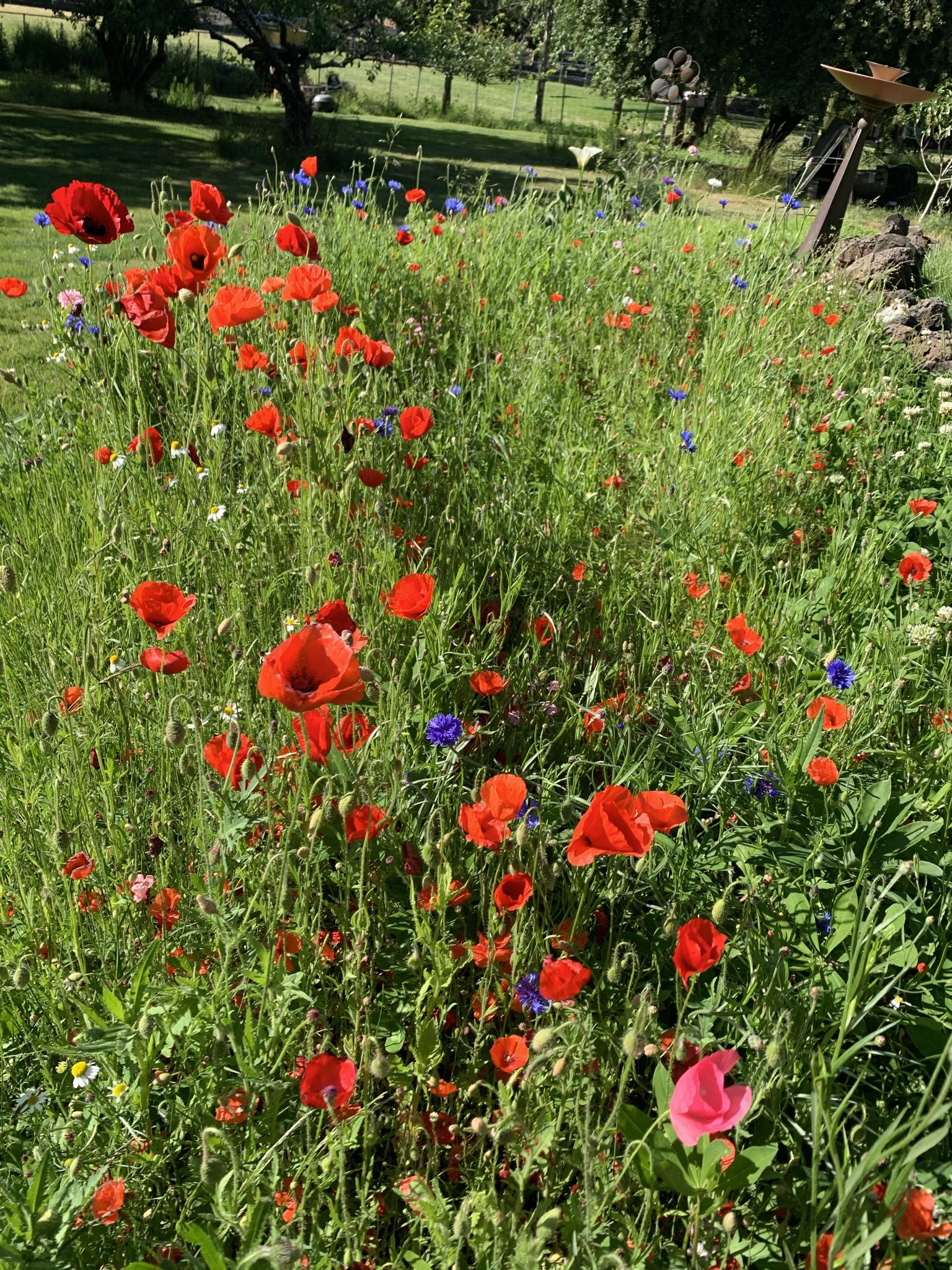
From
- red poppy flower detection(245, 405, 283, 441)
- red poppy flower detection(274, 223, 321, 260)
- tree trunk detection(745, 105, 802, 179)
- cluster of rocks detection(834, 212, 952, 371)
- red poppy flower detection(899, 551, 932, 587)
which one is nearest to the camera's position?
red poppy flower detection(245, 405, 283, 441)

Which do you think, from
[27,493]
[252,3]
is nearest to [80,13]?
[252,3]

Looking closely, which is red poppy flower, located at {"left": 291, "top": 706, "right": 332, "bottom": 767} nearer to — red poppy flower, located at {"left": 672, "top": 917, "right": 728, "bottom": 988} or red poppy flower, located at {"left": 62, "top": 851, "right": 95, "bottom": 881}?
red poppy flower, located at {"left": 62, "top": 851, "right": 95, "bottom": 881}

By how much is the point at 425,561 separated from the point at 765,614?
80 centimetres

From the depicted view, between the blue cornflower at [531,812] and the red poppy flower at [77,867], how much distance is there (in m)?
0.63

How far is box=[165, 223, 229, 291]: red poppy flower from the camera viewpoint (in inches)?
78.1

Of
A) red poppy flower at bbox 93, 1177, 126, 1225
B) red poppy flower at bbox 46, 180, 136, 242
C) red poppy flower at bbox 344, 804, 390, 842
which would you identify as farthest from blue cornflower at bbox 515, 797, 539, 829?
red poppy flower at bbox 46, 180, 136, 242

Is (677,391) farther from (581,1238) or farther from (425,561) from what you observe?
(581,1238)

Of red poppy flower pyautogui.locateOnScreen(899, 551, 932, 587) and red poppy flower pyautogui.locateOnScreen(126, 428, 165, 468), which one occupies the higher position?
red poppy flower pyautogui.locateOnScreen(126, 428, 165, 468)

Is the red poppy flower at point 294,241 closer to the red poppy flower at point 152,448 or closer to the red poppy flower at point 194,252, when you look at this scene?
the red poppy flower at point 194,252

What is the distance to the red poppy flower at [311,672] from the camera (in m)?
0.94

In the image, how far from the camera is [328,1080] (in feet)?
3.34

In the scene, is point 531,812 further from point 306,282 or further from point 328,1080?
point 306,282

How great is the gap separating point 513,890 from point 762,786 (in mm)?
570

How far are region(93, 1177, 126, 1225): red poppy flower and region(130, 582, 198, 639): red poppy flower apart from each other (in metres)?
0.65
